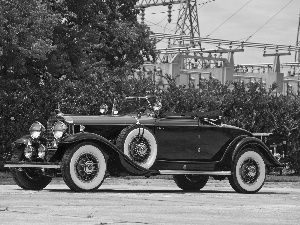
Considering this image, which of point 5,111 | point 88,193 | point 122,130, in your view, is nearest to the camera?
point 88,193

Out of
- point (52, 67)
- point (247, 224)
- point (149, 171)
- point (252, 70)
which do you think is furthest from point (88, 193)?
point (252, 70)

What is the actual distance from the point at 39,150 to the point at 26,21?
48.5 ft

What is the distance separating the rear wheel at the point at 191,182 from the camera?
18625mm

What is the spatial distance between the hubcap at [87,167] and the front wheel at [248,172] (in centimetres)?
287

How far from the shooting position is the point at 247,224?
1049 cm

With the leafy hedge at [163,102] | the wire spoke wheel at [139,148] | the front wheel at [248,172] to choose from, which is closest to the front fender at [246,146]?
the front wheel at [248,172]

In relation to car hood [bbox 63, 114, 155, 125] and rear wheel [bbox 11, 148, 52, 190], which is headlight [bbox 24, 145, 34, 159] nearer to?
rear wheel [bbox 11, 148, 52, 190]

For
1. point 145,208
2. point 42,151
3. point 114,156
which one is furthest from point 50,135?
point 145,208

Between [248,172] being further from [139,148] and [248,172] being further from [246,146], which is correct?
[139,148]

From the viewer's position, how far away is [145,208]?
12.5 metres

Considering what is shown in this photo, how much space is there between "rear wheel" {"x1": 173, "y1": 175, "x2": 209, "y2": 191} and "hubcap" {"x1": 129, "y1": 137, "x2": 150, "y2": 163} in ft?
7.39

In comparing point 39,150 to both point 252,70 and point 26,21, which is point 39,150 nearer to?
point 26,21

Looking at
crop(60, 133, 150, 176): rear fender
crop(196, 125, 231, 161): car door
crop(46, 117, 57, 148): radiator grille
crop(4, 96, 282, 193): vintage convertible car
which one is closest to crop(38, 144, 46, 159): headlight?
crop(4, 96, 282, 193): vintage convertible car

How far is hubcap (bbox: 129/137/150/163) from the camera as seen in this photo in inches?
648
